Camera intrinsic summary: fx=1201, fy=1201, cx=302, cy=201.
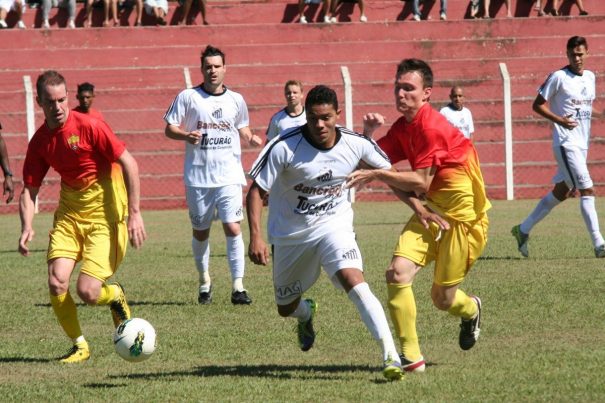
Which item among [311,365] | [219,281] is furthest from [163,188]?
[311,365]

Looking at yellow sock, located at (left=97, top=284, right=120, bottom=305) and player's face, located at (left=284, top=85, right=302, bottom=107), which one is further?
player's face, located at (left=284, top=85, right=302, bottom=107)

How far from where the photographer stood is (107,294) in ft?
27.3

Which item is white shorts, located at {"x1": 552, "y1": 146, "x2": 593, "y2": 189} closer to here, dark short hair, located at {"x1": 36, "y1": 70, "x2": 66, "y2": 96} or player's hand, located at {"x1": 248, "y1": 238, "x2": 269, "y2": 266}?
player's hand, located at {"x1": 248, "y1": 238, "x2": 269, "y2": 266}

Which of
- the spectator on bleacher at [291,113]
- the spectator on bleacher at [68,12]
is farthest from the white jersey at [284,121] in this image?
the spectator on bleacher at [68,12]

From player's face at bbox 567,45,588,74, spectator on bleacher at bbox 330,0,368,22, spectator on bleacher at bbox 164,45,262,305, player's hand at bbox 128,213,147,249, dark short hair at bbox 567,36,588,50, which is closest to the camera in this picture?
player's hand at bbox 128,213,147,249

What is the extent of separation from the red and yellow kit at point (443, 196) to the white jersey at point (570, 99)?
18.8 feet

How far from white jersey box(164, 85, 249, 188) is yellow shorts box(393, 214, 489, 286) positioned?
3.98 m

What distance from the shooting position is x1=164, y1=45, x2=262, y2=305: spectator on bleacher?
11.2 metres

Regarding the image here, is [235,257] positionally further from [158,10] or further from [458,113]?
[158,10]

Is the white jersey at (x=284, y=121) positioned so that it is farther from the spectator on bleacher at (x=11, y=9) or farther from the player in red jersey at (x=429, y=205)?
the spectator on bleacher at (x=11, y=9)

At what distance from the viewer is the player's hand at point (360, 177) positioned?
279 inches

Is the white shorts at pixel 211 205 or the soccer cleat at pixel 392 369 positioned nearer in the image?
the soccer cleat at pixel 392 369

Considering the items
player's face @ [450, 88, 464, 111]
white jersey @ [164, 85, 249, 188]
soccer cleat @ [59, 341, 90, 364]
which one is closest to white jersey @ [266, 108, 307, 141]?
white jersey @ [164, 85, 249, 188]

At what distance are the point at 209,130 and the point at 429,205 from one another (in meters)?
4.08
